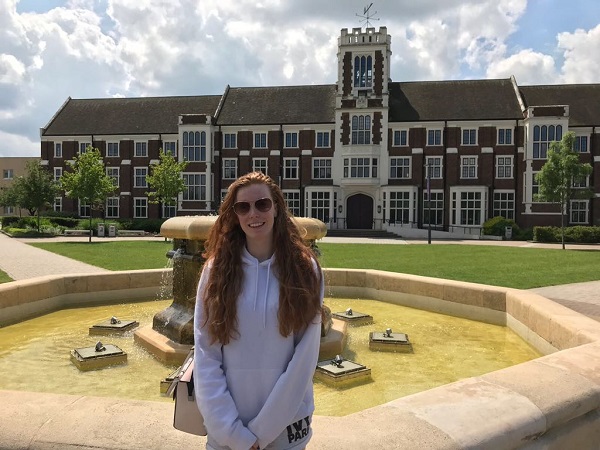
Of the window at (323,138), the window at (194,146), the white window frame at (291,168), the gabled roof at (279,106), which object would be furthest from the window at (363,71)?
the window at (194,146)

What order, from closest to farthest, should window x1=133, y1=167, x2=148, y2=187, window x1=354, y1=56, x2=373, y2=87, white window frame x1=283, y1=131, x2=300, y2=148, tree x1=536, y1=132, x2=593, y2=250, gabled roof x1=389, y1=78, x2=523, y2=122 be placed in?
tree x1=536, y1=132, x2=593, y2=250 < gabled roof x1=389, y1=78, x2=523, y2=122 < window x1=354, y1=56, x2=373, y2=87 < white window frame x1=283, y1=131, x2=300, y2=148 < window x1=133, y1=167, x2=148, y2=187

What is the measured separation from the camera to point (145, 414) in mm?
2867

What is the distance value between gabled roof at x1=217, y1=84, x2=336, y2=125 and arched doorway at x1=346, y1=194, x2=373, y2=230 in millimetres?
7664

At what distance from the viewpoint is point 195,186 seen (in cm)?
4762

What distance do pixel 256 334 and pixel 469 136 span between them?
44.4 m

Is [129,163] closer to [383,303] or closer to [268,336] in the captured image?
[383,303]

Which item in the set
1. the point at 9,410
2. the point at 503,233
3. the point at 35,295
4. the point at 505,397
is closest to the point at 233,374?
the point at 9,410

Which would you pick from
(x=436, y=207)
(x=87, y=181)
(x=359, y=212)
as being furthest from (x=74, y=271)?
(x=436, y=207)

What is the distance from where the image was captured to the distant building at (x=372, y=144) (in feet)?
139

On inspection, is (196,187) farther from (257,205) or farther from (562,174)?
(257,205)

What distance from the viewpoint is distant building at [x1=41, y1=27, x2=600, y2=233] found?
139 ft

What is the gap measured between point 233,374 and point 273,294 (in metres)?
0.40

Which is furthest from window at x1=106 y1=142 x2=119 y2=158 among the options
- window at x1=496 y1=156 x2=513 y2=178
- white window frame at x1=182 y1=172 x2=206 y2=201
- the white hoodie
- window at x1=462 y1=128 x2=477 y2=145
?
the white hoodie

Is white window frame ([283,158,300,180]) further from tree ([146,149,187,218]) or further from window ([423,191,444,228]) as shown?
window ([423,191,444,228])
